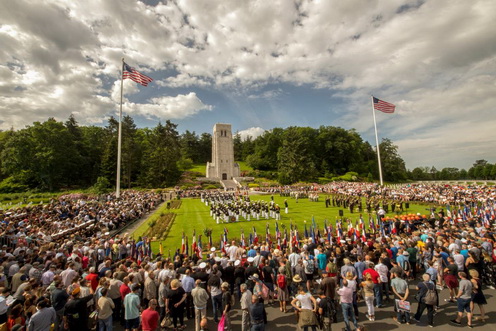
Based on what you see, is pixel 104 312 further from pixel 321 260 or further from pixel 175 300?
pixel 321 260

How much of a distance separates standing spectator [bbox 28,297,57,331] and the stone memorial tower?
2258 inches

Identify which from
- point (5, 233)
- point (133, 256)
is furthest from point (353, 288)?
point (5, 233)

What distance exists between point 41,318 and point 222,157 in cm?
5935

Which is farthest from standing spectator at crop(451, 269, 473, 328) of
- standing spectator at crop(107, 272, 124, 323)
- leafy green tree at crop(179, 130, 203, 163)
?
leafy green tree at crop(179, 130, 203, 163)

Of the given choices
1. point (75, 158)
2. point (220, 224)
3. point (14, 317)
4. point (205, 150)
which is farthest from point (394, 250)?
point (205, 150)

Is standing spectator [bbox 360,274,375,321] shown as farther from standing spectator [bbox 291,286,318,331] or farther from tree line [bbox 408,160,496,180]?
tree line [bbox 408,160,496,180]

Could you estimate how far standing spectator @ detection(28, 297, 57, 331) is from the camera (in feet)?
16.0

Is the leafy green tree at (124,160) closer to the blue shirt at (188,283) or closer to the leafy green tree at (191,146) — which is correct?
the leafy green tree at (191,146)

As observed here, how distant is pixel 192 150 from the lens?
95250 millimetres

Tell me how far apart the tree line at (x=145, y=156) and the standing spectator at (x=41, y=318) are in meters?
36.9

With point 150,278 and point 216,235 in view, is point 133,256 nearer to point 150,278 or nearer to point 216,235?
point 150,278

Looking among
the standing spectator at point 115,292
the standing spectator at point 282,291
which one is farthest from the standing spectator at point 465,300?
the standing spectator at point 115,292

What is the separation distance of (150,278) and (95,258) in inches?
188

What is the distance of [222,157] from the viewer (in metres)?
64.0
